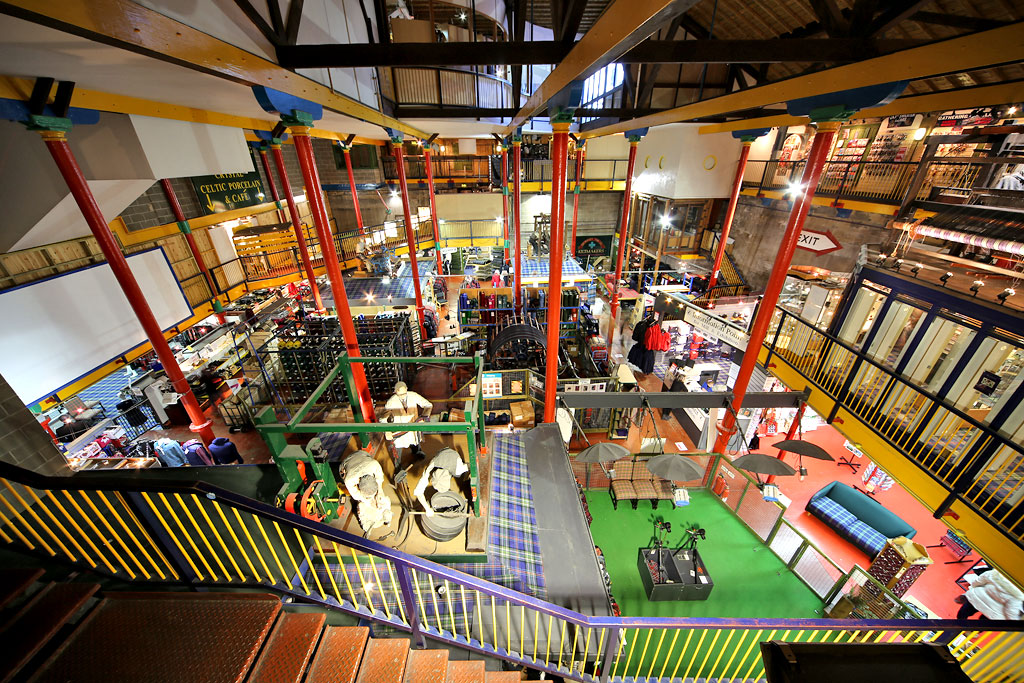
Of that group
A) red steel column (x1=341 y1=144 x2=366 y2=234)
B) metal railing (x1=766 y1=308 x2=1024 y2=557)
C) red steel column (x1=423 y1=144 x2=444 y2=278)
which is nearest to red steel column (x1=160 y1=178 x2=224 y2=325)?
red steel column (x1=341 y1=144 x2=366 y2=234)

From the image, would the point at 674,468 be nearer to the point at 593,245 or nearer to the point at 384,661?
the point at 384,661

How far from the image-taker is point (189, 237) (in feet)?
33.3

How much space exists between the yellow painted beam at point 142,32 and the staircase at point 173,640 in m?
3.36

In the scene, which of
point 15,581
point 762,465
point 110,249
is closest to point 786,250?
point 762,465

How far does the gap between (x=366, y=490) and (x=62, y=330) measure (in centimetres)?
643

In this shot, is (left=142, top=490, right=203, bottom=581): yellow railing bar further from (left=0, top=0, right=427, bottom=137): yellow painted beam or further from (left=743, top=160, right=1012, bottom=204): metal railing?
(left=743, top=160, right=1012, bottom=204): metal railing

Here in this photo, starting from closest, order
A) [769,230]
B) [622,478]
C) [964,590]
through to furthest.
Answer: [964,590]
[622,478]
[769,230]

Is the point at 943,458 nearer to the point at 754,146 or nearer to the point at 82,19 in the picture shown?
the point at 82,19

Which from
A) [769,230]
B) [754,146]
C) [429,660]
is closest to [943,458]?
[429,660]

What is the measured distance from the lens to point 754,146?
1550cm

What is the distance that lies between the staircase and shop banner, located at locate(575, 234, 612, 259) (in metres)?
21.6

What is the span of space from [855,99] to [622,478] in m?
6.85

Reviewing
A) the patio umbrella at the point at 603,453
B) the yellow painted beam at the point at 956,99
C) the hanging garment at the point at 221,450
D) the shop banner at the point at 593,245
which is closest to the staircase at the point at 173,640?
the patio umbrella at the point at 603,453

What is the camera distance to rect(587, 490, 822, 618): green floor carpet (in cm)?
570
